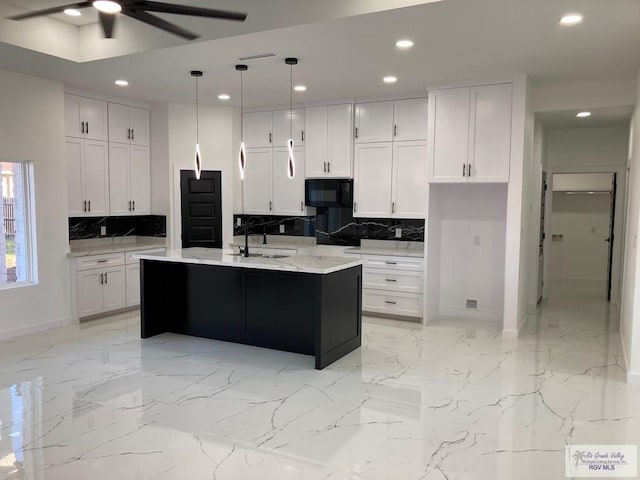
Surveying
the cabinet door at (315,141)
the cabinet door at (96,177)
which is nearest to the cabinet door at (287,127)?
the cabinet door at (315,141)

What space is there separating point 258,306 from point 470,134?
3001mm

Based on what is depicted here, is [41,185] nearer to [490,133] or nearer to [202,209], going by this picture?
[202,209]

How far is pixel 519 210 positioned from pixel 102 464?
4.52 meters

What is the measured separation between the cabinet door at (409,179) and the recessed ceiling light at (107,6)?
3902 mm

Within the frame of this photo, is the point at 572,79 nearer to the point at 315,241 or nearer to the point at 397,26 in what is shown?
the point at 397,26

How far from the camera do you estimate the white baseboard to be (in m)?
5.27

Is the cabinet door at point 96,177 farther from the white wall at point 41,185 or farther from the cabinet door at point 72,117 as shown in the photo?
the white wall at point 41,185

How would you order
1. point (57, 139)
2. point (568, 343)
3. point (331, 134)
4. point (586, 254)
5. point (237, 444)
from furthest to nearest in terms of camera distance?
point (586, 254)
point (331, 134)
point (57, 139)
point (568, 343)
point (237, 444)

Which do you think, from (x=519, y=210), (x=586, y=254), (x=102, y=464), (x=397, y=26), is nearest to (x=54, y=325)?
(x=102, y=464)

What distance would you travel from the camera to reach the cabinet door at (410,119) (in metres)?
6.16

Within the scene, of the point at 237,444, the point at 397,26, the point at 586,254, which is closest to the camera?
the point at 237,444

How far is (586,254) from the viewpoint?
9320 millimetres

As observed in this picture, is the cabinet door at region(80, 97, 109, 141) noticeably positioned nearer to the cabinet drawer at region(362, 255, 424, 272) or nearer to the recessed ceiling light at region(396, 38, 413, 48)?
the cabinet drawer at region(362, 255, 424, 272)

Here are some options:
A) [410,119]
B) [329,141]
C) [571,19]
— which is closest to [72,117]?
[329,141]
